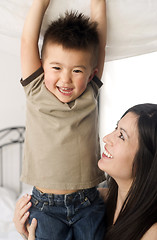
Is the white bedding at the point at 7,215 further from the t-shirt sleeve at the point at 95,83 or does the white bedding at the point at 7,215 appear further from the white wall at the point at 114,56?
the t-shirt sleeve at the point at 95,83

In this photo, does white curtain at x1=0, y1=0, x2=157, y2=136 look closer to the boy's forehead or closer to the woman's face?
the boy's forehead

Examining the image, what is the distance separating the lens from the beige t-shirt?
0.95m

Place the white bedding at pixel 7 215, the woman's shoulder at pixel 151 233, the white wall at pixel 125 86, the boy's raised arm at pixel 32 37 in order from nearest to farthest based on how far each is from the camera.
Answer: the boy's raised arm at pixel 32 37, the woman's shoulder at pixel 151 233, the white bedding at pixel 7 215, the white wall at pixel 125 86

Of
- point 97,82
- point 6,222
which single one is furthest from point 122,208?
point 6,222

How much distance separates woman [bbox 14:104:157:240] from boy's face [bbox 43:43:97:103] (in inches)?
8.6

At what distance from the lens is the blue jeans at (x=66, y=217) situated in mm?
962


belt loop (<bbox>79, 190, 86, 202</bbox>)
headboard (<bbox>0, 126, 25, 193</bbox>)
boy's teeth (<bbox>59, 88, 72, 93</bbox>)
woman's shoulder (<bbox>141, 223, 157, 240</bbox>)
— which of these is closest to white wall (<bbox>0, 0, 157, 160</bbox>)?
headboard (<bbox>0, 126, 25, 193</bbox>)

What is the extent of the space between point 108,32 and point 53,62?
227 mm

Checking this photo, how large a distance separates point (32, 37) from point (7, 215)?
5.76 ft

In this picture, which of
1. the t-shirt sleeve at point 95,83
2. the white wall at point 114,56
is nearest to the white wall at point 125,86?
the white wall at point 114,56

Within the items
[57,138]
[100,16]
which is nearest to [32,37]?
[100,16]

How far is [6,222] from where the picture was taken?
84.6 inches

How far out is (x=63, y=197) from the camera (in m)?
0.98

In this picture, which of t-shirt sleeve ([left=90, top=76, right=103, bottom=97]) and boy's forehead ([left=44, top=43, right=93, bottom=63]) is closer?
boy's forehead ([left=44, top=43, right=93, bottom=63])
